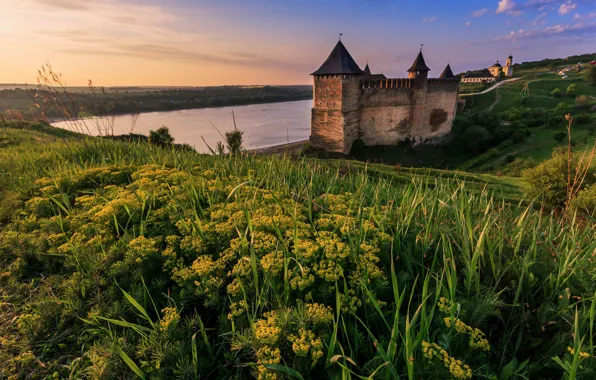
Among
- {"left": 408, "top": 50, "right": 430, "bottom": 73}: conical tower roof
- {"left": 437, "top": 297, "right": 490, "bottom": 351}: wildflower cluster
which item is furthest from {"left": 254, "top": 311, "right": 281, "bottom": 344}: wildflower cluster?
{"left": 408, "top": 50, "right": 430, "bottom": 73}: conical tower roof

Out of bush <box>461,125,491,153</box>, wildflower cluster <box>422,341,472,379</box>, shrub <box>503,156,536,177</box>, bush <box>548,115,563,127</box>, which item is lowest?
shrub <box>503,156,536,177</box>

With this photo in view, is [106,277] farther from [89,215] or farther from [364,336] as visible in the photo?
[364,336]

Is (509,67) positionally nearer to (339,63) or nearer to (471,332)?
(339,63)

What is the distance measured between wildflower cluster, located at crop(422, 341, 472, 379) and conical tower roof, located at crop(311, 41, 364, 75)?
82.8ft

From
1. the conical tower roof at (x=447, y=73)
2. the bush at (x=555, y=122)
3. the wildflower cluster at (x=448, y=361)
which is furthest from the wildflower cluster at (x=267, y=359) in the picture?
the bush at (x=555, y=122)

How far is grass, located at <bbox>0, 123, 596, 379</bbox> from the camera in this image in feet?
4.76

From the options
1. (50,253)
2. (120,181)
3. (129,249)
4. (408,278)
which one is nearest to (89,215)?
(50,253)

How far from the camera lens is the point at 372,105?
93.7 ft

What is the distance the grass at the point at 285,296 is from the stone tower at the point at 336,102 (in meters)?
23.9

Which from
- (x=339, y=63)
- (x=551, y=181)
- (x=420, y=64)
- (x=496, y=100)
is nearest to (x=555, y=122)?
(x=496, y=100)

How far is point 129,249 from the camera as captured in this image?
7.23 ft

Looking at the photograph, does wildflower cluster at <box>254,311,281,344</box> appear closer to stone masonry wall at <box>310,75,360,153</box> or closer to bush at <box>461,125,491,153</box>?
stone masonry wall at <box>310,75,360,153</box>

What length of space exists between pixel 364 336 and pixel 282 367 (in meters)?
0.57

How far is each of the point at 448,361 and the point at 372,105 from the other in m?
29.5
